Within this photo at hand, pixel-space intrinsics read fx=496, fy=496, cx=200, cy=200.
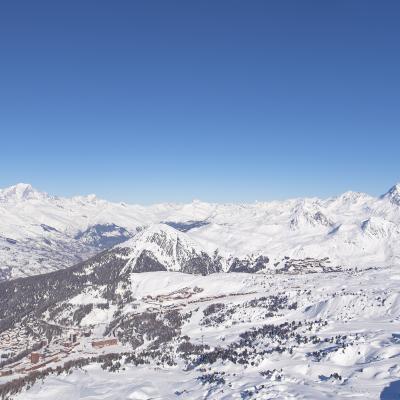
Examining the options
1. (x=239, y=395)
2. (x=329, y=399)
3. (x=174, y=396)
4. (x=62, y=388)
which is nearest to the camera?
(x=329, y=399)

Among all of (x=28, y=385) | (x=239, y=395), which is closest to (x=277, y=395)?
(x=239, y=395)

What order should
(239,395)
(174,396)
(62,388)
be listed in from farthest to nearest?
(62,388)
(174,396)
(239,395)

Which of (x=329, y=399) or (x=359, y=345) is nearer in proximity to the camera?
(x=329, y=399)

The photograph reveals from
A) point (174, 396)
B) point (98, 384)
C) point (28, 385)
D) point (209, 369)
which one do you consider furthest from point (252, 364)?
point (28, 385)

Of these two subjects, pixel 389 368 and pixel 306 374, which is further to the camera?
pixel 306 374

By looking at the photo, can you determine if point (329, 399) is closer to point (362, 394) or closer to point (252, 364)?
point (362, 394)

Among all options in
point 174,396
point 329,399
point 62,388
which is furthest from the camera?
point 62,388

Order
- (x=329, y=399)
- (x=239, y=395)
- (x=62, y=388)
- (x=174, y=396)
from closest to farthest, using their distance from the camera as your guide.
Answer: (x=329, y=399) → (x=239, y=395) → (x=174, y=396) → (x=62, y=388)

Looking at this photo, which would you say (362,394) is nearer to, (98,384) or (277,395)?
(277,395)
